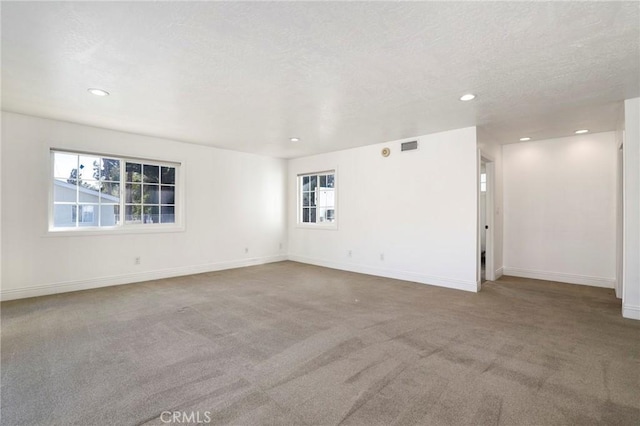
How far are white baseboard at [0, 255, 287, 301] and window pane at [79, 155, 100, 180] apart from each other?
1.63 m

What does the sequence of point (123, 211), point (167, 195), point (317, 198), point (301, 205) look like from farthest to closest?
point (301, 205)
point (317, 198)
point (167, 195)
point (123, 211)

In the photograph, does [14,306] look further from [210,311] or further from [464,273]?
[464,273]

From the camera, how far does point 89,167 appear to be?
4746mm

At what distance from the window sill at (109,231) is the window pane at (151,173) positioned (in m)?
0.86

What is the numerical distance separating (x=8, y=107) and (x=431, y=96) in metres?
5.26

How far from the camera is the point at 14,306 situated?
3.76 metres

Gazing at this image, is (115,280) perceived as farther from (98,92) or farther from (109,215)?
(98,92)

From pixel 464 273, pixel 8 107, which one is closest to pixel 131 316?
pixel 8 107

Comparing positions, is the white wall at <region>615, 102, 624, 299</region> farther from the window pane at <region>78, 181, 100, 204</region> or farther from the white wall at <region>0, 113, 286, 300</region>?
the window pane at <region>78, 181, 100, 204</region>

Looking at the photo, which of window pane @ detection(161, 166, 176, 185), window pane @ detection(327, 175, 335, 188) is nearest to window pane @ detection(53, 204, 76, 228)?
window pane @ detection(161, 166, 176, 185)

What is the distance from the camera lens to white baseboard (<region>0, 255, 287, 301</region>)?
411 cm

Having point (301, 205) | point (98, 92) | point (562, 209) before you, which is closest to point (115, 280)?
point (98, 92)

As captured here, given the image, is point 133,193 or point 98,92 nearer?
point 98,92

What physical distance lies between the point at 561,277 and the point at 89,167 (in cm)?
813
